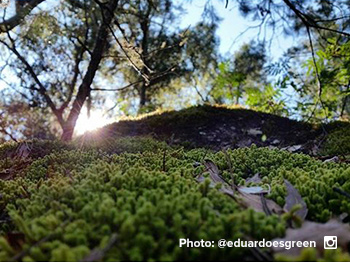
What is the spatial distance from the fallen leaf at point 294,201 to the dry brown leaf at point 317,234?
15 cm

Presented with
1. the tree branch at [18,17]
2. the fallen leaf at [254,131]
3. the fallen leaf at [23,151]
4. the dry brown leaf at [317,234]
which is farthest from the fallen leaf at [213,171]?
the tree branch at [18,17]

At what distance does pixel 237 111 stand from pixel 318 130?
1.20 m

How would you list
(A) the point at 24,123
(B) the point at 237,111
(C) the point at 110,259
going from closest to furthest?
(C) the point at 110,259, (B) the point at 237,111, (A) the point at 24,123

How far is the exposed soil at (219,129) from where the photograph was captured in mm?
4133

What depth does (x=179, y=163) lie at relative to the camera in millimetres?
2373

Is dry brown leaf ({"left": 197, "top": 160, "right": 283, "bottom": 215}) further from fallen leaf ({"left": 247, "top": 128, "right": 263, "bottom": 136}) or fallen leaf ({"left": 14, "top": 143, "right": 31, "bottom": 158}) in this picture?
fallen leaf ({"left": 247, "top": 128, "right": 263, "bottom": 136})

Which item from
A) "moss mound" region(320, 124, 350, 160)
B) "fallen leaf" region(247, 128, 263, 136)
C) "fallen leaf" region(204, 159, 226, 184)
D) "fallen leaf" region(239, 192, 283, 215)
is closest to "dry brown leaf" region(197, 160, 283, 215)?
"fallen leaf" region(239, 192, 283, 215)

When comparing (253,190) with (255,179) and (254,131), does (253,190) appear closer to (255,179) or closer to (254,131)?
(255,179)

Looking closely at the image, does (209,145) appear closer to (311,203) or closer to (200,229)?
(311,203)

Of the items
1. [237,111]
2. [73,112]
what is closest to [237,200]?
[237,111]

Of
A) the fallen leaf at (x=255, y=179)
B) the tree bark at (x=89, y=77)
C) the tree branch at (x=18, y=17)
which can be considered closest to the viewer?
the fallen leaf at (x=255, y=179)

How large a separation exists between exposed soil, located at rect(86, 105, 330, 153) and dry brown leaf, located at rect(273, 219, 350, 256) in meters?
2.60

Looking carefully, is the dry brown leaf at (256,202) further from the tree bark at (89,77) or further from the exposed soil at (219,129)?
the tree bark at (89,77)

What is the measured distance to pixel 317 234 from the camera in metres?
1.15
